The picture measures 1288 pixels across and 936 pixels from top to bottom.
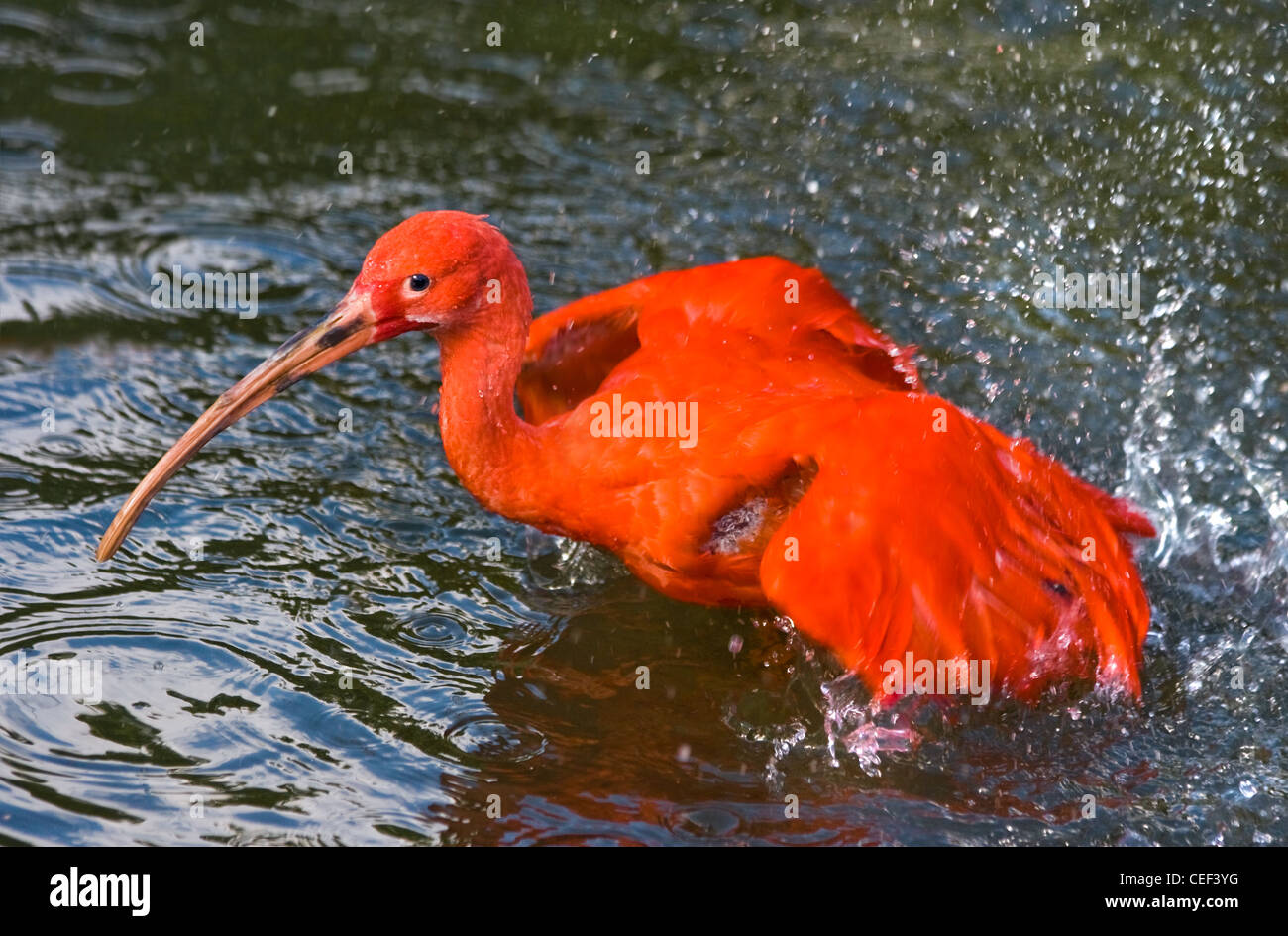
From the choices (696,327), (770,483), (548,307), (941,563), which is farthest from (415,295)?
(548,307)

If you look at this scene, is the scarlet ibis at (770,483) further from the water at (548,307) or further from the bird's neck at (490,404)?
the water at (548,307)

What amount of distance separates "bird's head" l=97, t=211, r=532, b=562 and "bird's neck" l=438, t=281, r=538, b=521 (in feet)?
0.06

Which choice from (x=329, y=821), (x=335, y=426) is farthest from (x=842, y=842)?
(x=335, y=426)

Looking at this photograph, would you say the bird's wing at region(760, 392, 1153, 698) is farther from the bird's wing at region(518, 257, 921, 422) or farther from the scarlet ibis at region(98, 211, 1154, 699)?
the bird's wing at region(518, 257, 921, 422)

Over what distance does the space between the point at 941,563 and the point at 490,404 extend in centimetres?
132

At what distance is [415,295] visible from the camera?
4191 millimetres

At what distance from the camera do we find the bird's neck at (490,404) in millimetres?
4316

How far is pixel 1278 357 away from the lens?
19.7 ft

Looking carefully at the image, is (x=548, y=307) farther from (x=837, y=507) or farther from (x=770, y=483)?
(x=837, y=507)

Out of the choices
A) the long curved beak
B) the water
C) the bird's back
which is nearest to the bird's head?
the long curved beak

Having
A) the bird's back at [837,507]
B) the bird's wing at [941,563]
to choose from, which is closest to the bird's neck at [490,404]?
the bird's back at [837,507]

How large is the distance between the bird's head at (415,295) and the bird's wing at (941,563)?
970mm

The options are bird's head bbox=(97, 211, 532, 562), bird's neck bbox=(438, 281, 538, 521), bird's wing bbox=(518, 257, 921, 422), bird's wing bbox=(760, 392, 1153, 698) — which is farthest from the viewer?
bird's wing bbox=(518, 257, 921, 422)

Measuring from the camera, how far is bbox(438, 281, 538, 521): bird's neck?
432cm
